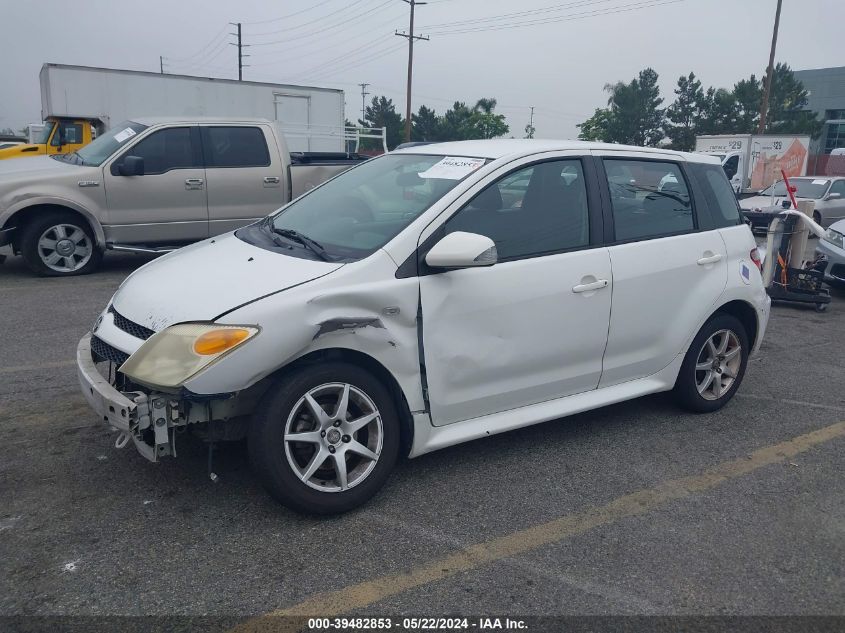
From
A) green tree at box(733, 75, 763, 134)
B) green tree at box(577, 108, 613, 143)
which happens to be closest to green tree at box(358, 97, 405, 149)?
green tree at box(577, 108, 613, 143)

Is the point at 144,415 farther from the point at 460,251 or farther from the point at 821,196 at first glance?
the point at 821,196

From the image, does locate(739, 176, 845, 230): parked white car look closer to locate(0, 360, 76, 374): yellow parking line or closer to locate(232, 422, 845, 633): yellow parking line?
locate(232, 422, 845, 633): yellow parking line

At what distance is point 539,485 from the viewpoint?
12.5ft

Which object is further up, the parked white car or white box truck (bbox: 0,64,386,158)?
white box truck (bbox: 0,64,386,158)

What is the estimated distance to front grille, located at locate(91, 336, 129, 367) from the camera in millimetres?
3318

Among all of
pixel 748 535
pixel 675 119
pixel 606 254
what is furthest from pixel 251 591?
pixel 675 119

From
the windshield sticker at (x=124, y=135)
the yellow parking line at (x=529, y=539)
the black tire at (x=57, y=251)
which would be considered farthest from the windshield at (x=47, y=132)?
the yellow parking line at (x=529, y=539)

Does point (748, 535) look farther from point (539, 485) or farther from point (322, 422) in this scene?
point (322, 422)

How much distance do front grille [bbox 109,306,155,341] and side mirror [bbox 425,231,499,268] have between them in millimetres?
1309

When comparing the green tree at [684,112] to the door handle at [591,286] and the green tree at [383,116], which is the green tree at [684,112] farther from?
the door handle at [591,286]

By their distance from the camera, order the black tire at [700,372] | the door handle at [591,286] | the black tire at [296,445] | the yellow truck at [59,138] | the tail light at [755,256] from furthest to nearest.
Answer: the yellow truck at [59,138]
the tail light at [755,256]
the black tire at [700,372]
the door handle at [591,286]
the black tire at [296,445]

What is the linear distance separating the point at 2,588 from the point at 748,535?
124 inches

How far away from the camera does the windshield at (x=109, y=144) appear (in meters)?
8.86

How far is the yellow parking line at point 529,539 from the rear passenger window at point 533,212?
1350 millimetres
